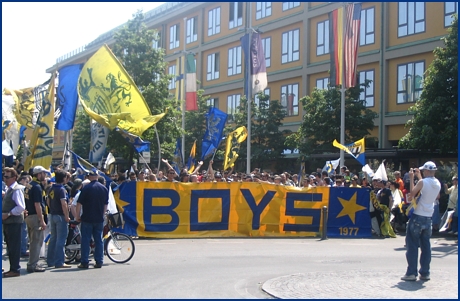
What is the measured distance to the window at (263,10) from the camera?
48469 millimetres

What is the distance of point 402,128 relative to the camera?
125ft

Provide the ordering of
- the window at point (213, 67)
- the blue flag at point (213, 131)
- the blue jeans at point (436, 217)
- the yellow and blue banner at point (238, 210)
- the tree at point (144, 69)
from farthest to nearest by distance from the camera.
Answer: the window at point (213, 67) < the tree at point (144, 69) < the blue flag at point (213, 131) < the blue jeans at point (436, 217) < the yellow and blue banner at point (238, 210)

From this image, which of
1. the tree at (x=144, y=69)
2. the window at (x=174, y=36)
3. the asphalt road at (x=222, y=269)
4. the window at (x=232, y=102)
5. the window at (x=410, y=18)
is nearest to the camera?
the asphalt road at (x=222, y=269)

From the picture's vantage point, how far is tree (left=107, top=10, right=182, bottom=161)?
3116 cm

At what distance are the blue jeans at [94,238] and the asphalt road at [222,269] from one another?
0.90ft

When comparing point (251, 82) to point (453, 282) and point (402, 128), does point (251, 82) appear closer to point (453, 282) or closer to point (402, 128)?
point (402, 128)

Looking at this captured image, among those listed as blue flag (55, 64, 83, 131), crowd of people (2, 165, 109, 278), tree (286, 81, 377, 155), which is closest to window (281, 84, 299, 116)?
tree (286, 81, 377, 155)

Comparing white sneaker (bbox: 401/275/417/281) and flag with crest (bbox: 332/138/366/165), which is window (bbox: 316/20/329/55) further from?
white sneaker (bbox: 401/275/417/281)

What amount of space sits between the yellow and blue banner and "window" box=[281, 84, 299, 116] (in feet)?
93.4

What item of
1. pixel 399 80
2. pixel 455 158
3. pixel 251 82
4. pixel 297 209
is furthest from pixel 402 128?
pixel 297 209

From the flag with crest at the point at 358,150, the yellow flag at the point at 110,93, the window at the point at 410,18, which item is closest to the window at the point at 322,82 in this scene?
the window at the point at 410,18

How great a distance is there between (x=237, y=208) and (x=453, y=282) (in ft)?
28.4

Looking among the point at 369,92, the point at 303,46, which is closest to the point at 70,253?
the point at 369,92

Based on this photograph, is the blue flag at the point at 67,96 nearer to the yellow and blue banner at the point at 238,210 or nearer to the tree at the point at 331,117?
the yellow and blue banner at the point at 238,210
